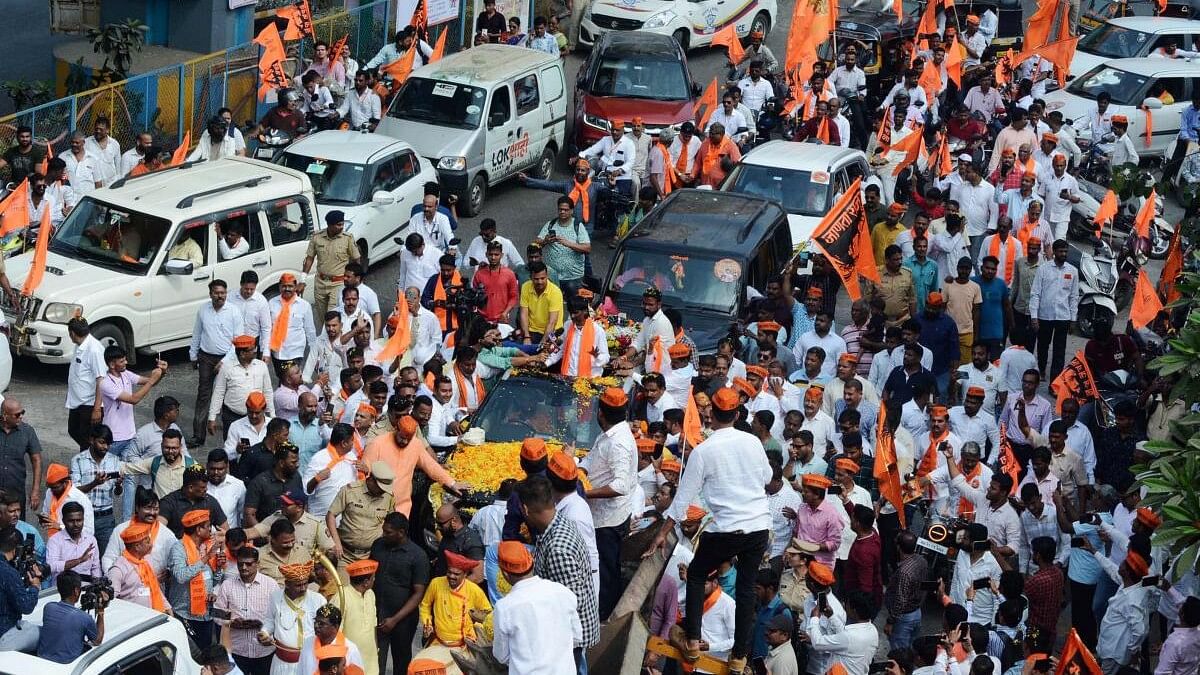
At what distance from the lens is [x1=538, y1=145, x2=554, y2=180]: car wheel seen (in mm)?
24125

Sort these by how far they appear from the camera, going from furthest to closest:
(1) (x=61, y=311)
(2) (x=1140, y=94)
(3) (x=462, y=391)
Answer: (2) (x=1140, y=94) → (1) (x=61, y=311) → (3) (x=462, y=391)

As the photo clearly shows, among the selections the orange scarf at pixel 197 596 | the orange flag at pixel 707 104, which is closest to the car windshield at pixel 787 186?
the orange flag at pixel 707 104

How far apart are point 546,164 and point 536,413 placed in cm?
1043

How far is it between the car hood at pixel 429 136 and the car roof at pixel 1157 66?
1021 cm

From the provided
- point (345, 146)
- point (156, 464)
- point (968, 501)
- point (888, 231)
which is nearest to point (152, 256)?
point (345, 146)

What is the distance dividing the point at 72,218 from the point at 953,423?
8344 mm

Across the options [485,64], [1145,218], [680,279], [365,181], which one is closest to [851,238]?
[680,279]

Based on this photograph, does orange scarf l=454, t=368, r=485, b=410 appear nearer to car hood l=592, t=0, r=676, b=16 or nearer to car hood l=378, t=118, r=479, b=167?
car hood l=378, t=118, r=479, b=167

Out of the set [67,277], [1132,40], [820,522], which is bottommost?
[1132,40]

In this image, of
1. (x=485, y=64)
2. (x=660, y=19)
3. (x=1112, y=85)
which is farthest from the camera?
(x=660, y=19)

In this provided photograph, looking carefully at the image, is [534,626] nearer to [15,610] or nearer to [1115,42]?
[15,610]

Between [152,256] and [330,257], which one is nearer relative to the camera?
[152,256]

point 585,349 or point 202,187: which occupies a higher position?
point 585,349

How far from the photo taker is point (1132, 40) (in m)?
28.2
